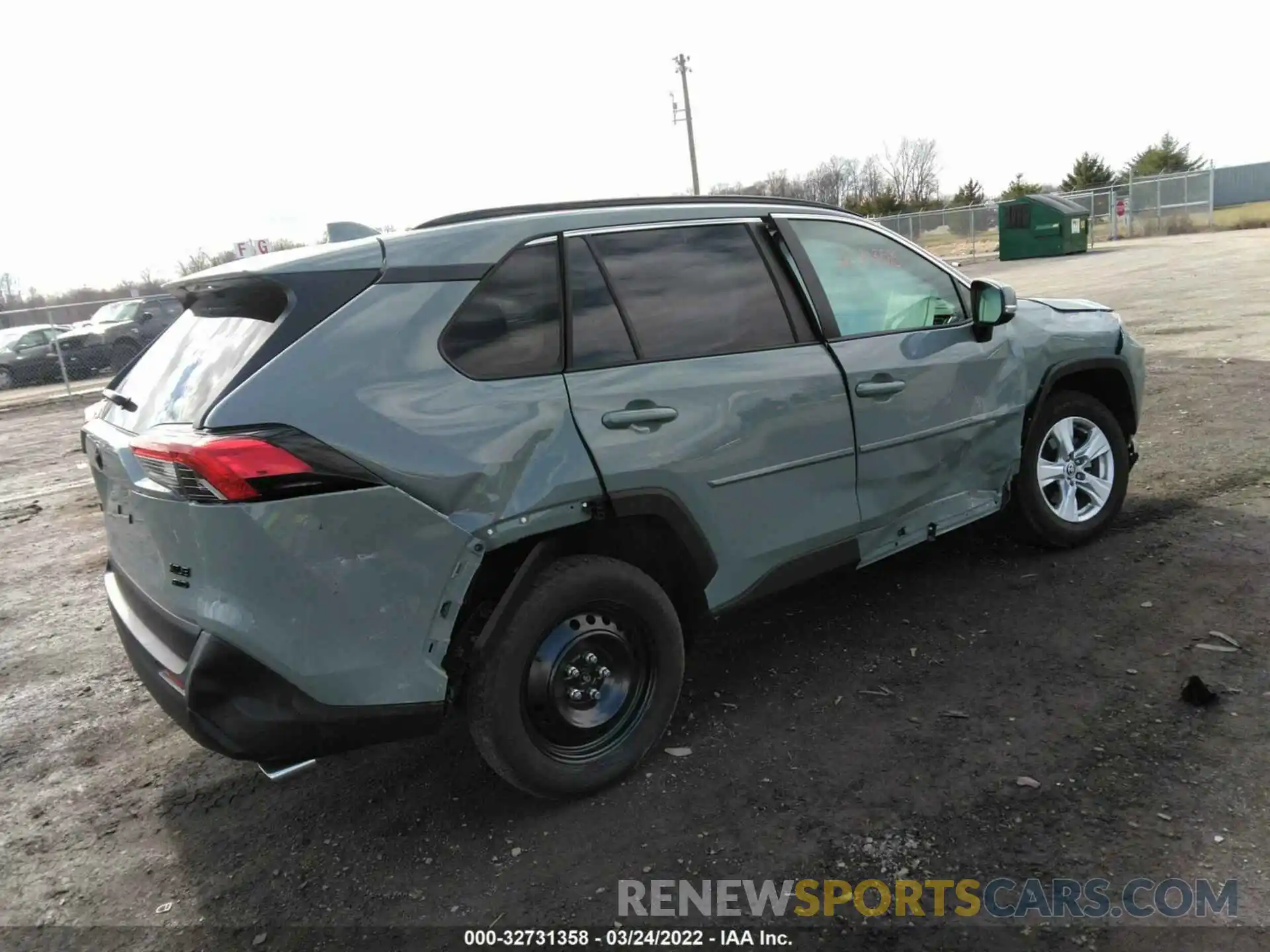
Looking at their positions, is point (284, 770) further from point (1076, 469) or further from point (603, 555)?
point (1076, 469)

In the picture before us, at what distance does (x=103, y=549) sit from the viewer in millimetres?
A: 6363

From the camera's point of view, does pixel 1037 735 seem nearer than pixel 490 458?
No

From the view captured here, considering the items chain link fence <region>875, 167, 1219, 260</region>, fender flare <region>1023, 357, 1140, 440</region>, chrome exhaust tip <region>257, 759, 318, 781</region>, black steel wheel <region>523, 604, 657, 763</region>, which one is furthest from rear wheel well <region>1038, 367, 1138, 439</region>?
chain link fence <region>875, 167, 1219, 260</region>

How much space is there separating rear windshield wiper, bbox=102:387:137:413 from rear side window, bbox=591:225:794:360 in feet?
5.44

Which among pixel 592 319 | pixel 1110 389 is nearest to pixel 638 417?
pixel 592 319

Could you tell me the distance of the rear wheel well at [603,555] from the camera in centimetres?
277

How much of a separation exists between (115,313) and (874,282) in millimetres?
22692

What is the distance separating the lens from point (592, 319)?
9.90 feet

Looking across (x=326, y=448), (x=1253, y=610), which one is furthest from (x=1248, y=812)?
(x=326, y=448)

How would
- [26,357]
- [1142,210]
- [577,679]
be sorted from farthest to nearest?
1. [1142,210]
2. [26,357]
3. [577,679]

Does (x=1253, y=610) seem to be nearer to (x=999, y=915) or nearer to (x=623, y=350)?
(x=999, y=915)

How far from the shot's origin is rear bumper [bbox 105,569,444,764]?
243 cm

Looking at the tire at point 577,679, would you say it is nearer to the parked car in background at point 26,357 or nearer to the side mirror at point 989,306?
the side mirror at point 989,306

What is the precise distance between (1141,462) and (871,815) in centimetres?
440
